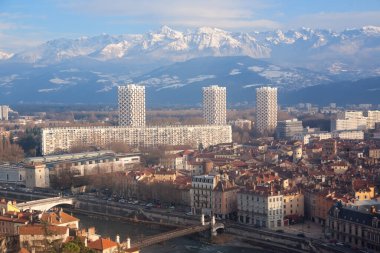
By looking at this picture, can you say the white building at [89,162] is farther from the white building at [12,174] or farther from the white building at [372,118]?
the white building at [372,118]

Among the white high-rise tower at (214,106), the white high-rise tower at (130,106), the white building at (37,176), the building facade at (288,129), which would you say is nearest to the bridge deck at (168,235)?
the white building at (37,176)

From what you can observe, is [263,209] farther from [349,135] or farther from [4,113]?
[4,113]

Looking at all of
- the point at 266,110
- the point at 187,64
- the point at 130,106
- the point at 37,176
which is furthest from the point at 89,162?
the point at 187,64

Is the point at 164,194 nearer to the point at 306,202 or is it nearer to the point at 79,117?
the point at 306,202

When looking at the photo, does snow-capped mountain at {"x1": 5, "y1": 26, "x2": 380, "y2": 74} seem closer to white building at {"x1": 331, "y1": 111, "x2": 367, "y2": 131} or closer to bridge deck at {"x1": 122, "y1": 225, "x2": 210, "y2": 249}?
white building at {"x1": 331, "y1": 111, "x2": 367, "y2": 131}

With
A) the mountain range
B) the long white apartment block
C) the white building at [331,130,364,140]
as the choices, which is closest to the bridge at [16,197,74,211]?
the long white apartment block
